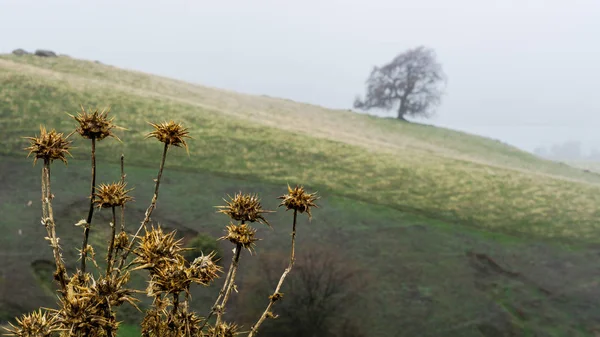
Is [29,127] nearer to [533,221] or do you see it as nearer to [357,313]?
[357,313]

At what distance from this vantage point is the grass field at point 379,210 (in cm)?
1605

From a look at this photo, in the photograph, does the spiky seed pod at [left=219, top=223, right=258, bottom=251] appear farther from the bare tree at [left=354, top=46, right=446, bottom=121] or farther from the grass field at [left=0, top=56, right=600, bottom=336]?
the bare tree at [left=354, top=46, right=446, bottom=121]

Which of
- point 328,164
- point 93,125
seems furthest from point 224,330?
point 328,164

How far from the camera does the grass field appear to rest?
16.0 m

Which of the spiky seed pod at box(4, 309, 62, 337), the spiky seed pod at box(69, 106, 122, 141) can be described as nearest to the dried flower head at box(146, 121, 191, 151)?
the spiky seed pod at box(69, 106, 122, 141)

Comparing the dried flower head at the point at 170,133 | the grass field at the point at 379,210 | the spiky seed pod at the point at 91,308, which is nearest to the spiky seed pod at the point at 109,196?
the dried flower head at the point at 170,133

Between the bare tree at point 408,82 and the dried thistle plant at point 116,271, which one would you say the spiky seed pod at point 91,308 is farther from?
the bare tree at point 408,82

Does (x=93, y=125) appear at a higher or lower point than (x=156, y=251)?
higher

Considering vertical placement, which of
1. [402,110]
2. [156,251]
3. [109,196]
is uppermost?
[402,110]

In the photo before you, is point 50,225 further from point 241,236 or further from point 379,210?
point 379,210

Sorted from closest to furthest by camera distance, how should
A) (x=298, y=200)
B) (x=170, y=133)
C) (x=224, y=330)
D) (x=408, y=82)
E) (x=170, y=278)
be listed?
(x=170, y=278), (x=170, y=133), (x=224, y=330), (x=298, y=200), (x=408, y=82)

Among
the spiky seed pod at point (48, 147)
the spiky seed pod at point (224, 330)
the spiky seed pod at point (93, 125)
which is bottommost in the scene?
the spiky seed pod at point (224, 330)

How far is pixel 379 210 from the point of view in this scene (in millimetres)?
23516

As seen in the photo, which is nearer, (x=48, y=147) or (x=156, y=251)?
(x=156, y=251)
